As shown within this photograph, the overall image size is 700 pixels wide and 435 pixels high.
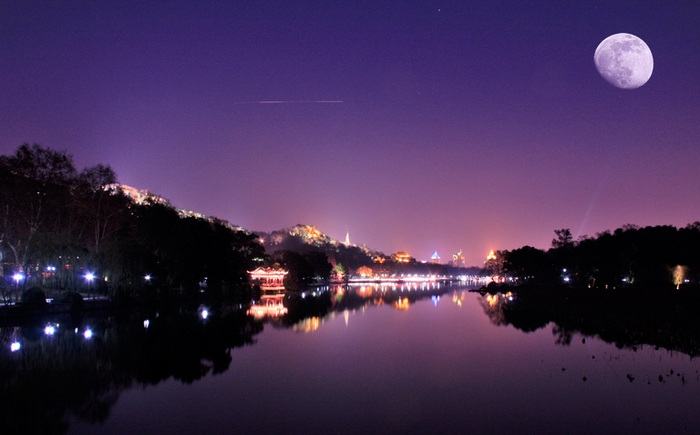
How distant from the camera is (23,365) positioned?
18828mm

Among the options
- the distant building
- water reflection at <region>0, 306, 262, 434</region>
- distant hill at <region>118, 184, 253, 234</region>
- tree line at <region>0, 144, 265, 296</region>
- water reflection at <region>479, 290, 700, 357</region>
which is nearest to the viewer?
water reflection at <region>0, 306, 262, 434</region>

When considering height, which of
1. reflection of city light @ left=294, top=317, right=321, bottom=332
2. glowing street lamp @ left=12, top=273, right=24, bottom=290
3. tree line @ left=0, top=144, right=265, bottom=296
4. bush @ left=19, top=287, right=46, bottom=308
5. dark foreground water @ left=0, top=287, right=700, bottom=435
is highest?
tree line @ left=0, top=144, right=265, bottom=296

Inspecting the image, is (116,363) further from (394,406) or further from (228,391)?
(394,406)

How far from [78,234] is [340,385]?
46521 millimetres

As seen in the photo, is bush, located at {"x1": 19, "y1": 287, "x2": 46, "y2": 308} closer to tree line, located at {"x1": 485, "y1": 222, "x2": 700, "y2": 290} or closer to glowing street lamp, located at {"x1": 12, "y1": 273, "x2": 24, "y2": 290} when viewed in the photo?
glowing street lamp, located at {"x1": 12, "y1": 273, "x2": 24, "y2": 290}

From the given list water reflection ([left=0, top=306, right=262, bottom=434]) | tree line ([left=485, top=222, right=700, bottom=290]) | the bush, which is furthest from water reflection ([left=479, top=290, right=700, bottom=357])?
the bush

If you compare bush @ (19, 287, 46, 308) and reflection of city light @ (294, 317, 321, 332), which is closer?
reflection of city light @ (294, 317, 321, 332)

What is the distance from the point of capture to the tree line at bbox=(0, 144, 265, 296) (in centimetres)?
4291

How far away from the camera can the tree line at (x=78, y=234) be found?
42.9m

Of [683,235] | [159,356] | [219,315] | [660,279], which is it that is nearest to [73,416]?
[159,356]

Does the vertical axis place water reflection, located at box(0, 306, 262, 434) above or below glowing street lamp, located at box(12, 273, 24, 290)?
below

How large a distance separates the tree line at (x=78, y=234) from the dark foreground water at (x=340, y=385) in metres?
14.4

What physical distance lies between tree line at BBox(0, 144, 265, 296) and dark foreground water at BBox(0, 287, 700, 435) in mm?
14354

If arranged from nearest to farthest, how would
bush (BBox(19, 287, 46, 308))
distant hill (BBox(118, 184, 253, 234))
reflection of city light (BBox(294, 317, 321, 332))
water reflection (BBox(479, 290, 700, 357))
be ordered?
1. water reflection (BBox(479, 290, 700, 357))
2. reflection of city light (BBox(294, 317, 321, 332))
3. bush (BBox(19, 287, 46, 308))
4. distant hill (BBox(118, 184, 253, 234))
